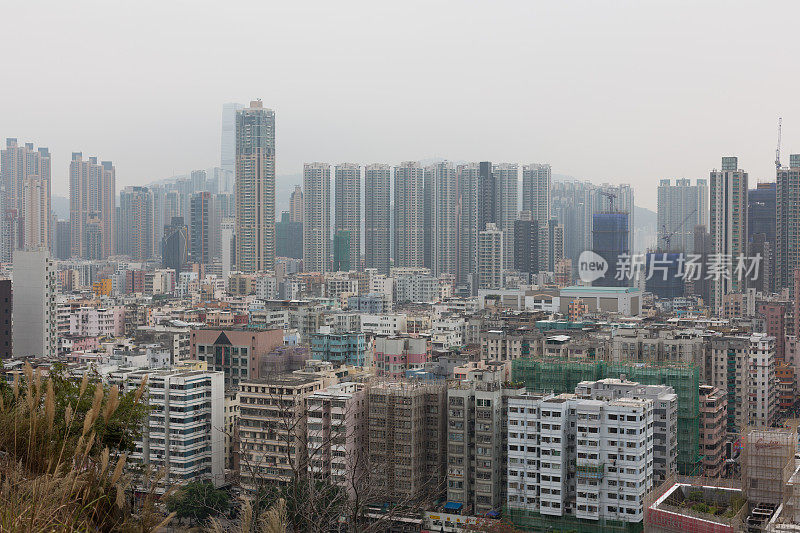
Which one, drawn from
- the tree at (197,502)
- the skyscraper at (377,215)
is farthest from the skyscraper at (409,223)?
the tree at (197,502)

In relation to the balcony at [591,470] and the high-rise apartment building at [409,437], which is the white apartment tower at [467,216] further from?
the balcony at [591,470]

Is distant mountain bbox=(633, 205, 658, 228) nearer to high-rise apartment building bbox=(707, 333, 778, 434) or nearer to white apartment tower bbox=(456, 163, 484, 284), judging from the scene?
white apartment tower bbox=(456, 163, 484, 284)

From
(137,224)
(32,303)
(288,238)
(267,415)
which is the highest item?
(137,224)

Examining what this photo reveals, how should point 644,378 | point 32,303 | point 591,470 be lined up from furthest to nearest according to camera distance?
point 32,303 < point 644,378 < point 591,470

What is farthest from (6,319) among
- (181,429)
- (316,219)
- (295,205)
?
(295,205)

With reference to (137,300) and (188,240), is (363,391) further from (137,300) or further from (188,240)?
(188,240)

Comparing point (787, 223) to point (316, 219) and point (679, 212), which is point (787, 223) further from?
point (316, 219)

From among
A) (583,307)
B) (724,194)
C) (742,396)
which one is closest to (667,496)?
(742,396)
